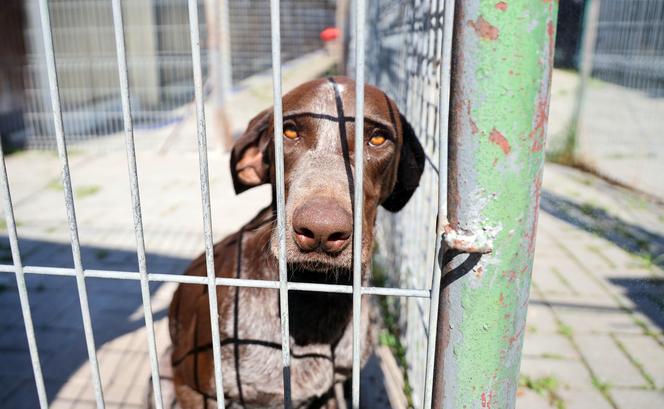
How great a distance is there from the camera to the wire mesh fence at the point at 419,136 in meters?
2.29

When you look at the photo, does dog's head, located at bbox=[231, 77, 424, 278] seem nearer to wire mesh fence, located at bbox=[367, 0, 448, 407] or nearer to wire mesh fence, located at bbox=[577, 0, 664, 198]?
wire mesh fence, located at bbox=[367, 0, 448, 407]

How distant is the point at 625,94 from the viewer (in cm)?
799

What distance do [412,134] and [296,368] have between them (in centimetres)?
108

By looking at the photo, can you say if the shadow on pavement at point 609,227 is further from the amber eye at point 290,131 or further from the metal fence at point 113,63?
the metal fence at point 113,63

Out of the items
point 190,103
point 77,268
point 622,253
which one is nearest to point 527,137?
point 77,268

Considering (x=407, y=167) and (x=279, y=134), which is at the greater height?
(x=279, y=134)

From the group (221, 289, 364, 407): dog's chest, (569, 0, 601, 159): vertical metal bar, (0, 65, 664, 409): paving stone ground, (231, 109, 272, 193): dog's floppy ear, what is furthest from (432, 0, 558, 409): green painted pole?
(569, 0, 601, 159): vertical metal bar

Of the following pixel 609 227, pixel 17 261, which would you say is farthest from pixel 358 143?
pixel 609 227

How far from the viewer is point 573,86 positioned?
30.8 feet

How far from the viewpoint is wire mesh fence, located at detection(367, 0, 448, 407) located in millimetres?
2295

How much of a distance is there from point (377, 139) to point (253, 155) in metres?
0.65

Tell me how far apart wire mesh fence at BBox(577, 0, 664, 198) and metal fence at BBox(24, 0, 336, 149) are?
5556 mm

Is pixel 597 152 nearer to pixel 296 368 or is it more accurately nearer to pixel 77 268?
pixel 296 368

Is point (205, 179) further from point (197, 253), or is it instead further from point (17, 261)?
point (197, 253)
